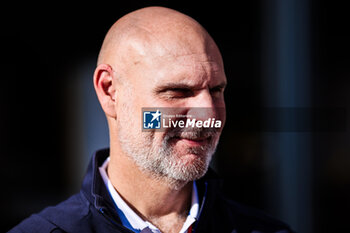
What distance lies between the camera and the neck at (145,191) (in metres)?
1.47

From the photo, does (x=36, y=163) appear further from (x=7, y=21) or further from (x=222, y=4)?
(x=222, y=4)

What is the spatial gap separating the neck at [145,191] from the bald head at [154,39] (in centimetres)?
40

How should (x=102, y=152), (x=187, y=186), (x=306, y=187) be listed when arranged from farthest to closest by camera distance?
(x=306, y=187)
(x=102, y=152)
(x=187, y=186)

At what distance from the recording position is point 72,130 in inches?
106

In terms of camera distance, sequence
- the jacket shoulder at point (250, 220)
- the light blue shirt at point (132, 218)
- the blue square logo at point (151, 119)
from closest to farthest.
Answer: the blue square logo at point (151, 119) < the light blue shirt at point (132, 218) < the jacket shoulder at point (250, 220)

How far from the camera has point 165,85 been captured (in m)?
1.37

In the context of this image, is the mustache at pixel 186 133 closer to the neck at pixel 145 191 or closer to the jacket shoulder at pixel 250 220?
the neck at pixel 145 191

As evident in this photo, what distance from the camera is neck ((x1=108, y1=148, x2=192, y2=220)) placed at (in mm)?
1471

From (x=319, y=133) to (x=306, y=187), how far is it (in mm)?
405

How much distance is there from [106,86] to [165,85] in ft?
1.00

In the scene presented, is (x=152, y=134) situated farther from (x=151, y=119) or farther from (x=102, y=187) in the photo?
(x=102, y=187)

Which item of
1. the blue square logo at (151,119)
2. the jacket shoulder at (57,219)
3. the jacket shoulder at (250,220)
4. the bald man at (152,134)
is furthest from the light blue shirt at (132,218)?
the blue square logo at (151,119)

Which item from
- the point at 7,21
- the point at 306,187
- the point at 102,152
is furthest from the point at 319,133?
the point at 7,21

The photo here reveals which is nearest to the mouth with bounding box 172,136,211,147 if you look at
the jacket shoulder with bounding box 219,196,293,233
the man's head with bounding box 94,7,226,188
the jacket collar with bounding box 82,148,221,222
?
the man's head with bounding box 94,7,226,188
